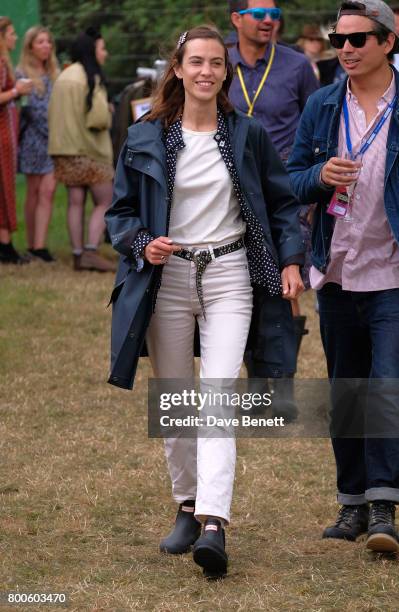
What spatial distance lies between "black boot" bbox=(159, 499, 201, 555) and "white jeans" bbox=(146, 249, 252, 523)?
210 mm

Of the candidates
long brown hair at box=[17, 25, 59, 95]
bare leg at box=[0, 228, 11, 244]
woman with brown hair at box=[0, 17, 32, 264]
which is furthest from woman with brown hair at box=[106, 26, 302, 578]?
bare leg at box=[0, 228, 11, 244]

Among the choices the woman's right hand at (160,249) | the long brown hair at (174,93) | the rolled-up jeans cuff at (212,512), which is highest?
the long brown hair at (174,93)

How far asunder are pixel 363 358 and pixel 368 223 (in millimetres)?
585

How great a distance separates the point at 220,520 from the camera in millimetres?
4992

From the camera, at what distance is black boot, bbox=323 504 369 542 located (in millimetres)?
5699

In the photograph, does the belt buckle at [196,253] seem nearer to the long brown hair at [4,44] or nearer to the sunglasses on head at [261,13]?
the sunglasses on head at [261,13]

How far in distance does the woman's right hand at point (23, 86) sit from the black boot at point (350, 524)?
763cm

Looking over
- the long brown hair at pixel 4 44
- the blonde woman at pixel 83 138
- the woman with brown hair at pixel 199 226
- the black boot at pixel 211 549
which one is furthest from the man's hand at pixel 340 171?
the long brown hair at pixel 4 44

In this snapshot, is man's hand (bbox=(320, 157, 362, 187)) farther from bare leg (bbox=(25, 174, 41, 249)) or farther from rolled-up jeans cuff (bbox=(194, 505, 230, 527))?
bare leg (bbox=(25, 174, 41, 249))

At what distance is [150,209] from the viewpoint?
16.9ft

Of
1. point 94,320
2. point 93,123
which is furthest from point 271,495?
point 93,123

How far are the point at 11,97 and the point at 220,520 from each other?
8.26m

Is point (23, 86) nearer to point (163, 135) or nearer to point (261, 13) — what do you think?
point (261, 13)

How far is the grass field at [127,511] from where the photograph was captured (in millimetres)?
4953
